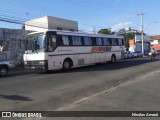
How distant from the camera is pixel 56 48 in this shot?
67.7ft

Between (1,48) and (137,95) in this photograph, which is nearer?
(137,95)

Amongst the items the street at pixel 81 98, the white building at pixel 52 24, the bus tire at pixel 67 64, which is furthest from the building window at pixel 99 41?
the white building at pixel 52 24

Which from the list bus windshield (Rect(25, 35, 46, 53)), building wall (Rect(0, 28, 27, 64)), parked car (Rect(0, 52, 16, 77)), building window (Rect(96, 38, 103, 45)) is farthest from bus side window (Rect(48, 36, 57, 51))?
building wall (Rect(0, 28, 27, 64))

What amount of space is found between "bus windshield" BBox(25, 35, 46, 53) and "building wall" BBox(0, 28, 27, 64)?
11.0 meters

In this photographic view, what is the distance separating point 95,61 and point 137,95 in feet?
50.7

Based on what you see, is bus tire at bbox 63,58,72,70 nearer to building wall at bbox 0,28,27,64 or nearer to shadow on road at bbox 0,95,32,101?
shadow on road at bbox 0,95,32,101

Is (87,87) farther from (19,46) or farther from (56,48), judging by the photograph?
(19,46)

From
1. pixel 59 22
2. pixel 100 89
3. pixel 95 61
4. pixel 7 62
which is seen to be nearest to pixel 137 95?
pixel 100 89

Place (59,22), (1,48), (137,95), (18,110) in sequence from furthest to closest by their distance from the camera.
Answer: (59,22) < (1,48) < (137,95) < (18,110)

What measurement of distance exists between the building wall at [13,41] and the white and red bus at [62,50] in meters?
10.5

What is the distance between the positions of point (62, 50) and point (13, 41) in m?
13.0

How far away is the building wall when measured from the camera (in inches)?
1227

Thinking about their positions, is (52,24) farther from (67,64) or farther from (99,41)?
(67,64)

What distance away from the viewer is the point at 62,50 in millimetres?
21281
